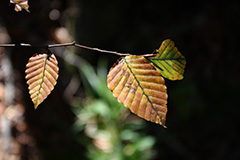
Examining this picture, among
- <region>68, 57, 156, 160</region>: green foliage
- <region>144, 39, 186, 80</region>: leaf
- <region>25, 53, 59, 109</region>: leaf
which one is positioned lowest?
<region>68, 57, 156, 160</region>: green foliage

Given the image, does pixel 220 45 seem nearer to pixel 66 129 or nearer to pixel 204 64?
pixel 204 64

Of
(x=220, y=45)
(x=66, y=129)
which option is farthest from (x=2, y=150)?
(x=220, y=45)

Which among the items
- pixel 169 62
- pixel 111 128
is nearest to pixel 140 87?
pixel 169 62

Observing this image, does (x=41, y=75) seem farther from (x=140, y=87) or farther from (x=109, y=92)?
(x=109, y=92)

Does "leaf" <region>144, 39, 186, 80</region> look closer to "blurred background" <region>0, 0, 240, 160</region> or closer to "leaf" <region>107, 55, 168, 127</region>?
"leaf" <region>107, 55, 168, 127</region>

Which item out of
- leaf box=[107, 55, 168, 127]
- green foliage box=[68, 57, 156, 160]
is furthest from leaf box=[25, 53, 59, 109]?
green foliage box=[68, 57, 156, 160]

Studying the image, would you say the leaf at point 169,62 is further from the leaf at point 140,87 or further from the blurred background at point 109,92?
the blurred background at point 109,92

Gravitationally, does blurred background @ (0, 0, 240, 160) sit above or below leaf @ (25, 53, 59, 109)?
below
